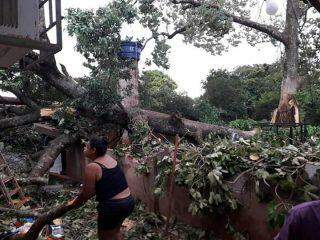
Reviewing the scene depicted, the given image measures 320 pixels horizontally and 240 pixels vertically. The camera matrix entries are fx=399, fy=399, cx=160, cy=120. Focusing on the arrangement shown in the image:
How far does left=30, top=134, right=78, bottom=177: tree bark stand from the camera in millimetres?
8663

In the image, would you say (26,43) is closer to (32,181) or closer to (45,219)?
(45,219)

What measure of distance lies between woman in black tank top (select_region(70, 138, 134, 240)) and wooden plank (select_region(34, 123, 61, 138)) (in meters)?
6.63

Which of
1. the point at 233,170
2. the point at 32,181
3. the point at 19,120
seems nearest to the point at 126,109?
the point at 19,120

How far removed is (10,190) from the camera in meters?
7.74

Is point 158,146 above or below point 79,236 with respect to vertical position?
above

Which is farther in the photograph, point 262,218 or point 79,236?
point 79,236

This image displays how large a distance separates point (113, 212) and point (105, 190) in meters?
0.23

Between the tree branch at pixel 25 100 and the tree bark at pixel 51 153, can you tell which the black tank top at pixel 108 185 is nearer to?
the tree bark at pixel 51 153

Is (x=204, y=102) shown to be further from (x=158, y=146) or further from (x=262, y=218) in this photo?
(x=262, y=218)

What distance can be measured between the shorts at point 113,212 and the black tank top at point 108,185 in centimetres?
6

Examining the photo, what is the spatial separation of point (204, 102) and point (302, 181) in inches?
520

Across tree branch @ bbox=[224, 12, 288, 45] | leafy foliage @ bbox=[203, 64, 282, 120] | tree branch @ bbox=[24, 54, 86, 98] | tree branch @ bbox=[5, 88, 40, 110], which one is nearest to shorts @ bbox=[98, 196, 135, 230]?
tree branch @ bbox=[24, 54, 86, 98]

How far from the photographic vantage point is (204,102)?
56.4 feet

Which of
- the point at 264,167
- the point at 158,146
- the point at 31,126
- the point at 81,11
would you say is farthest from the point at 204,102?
the point at 264,167
